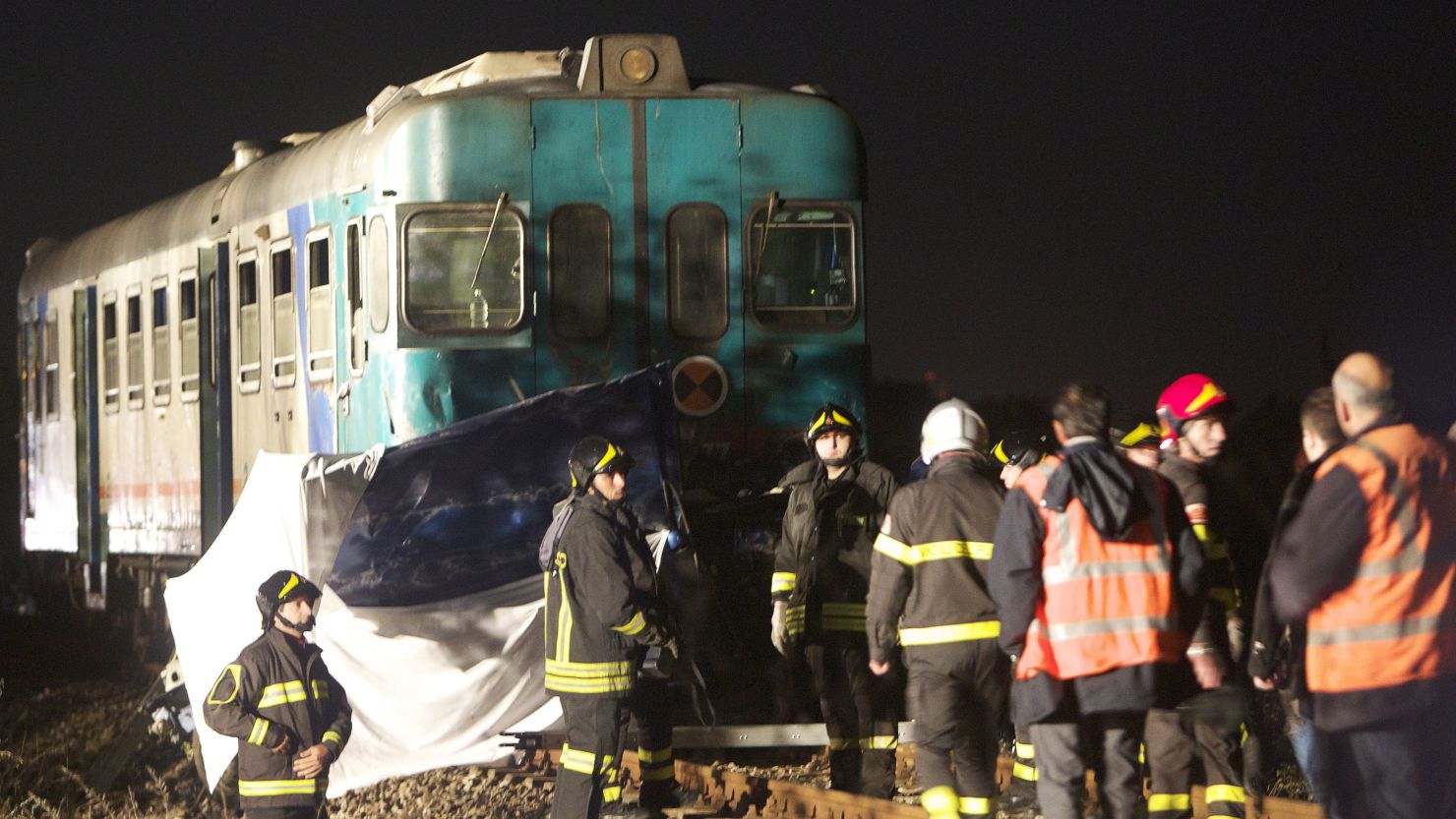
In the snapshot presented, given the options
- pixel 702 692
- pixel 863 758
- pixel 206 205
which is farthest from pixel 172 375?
pixel 863 758

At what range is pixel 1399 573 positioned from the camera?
209 inches

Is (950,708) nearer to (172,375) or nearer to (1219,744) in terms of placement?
(1219,744)

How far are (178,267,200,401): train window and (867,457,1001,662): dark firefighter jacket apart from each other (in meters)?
8.29

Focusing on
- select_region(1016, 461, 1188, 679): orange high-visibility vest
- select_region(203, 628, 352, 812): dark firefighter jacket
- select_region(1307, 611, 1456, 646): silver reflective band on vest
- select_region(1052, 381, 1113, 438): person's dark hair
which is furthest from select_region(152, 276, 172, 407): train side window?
select_region(1307, 611, 1456, 646): silver reflective band on vest

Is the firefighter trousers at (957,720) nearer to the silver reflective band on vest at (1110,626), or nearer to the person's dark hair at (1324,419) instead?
the silver reflective band on vest at (1110,626)

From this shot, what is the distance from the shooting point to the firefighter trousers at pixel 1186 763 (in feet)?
22.6

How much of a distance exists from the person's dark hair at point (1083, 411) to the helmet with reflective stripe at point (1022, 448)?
9.11 ft

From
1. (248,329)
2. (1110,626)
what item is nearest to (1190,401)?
(1110,626)

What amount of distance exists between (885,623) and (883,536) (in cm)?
31

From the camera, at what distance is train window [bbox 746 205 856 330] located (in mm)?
10781

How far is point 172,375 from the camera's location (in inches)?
581

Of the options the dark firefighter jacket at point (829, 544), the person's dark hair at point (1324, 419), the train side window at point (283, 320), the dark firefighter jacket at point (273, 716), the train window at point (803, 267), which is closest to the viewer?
the person's dark hair at point (1324, 419)

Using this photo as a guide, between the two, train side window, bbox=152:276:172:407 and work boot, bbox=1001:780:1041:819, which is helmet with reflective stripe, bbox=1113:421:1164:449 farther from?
train side window, bbox=152:276:172:407

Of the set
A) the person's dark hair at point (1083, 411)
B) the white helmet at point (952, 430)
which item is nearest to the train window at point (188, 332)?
the white helmet at point (952, 430)
